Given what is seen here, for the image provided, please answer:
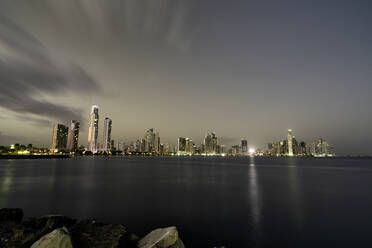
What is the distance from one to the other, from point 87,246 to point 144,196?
59.0 ft

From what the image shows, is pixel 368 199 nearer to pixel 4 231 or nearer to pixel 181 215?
pixel 181 215

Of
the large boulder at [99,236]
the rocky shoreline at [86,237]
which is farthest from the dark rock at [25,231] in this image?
the large boulder at [99,236]

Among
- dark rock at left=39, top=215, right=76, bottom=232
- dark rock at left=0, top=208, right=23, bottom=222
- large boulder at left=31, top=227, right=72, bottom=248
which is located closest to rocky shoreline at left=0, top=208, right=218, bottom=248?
large boulder at left=31, top=227, right=72, bottom=248

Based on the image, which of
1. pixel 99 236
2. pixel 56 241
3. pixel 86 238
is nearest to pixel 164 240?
pixel 99 236

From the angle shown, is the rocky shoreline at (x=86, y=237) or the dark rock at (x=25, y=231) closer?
the rocky shoreline at (x=86, y=237)

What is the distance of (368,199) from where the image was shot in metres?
27.6

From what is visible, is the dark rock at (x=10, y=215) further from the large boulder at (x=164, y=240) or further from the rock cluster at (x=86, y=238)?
the large boulder at (x=164, y=240)

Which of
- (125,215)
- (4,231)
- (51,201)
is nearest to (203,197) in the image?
(125,215)

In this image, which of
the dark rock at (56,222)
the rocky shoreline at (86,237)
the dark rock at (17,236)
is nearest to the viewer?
the rocky shoreline at (86,237)

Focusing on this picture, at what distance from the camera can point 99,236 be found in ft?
34.0

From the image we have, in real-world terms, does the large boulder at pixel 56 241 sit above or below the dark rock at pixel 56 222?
above

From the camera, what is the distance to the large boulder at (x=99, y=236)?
964 centimetres

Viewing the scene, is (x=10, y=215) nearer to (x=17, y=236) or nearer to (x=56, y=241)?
(x=17, y=236)

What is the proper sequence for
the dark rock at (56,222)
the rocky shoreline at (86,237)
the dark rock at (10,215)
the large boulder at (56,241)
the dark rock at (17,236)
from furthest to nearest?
the dark rock at (10,215) → the dark rock at (56,222) → the dark rock at (17,236) → the rocky shoreline at (86,237) → the large boulder at (56,241)
